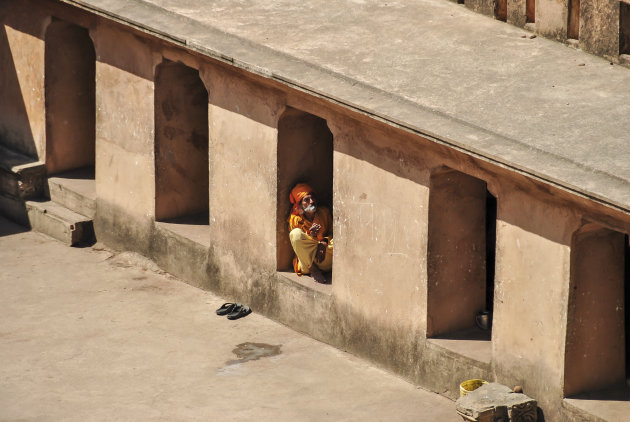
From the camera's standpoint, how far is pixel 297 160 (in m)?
15.1

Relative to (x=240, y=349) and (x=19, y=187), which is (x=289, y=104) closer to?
(x=240, y=349)

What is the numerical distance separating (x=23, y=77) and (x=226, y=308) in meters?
4.18

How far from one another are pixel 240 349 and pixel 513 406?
120 inches

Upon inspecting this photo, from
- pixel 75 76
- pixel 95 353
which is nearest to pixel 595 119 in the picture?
pixel 95 353

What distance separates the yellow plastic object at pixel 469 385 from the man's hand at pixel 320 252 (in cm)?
243

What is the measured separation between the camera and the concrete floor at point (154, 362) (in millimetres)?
13414

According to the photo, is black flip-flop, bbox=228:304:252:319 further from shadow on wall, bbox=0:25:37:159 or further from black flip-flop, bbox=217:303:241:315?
shadow on wall, bbox=0:25:37:159

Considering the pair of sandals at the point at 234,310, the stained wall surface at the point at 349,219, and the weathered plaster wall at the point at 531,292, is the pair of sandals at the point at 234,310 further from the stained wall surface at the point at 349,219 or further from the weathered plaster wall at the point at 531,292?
the weathered plaster wall at the point at 531,292

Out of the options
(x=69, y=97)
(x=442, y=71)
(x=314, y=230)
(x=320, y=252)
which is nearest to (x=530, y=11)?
(x=442, y=71)

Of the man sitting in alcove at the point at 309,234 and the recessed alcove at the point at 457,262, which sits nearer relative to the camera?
the recessed alcove at the point at 457,262

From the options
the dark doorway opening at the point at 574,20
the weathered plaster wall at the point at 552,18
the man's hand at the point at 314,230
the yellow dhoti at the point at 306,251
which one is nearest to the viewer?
the dark doorway opening at the point at 574,20

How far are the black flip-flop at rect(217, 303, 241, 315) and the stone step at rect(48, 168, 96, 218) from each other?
8.30ft

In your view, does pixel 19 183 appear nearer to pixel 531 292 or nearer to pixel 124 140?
Answer: pixel 124 140

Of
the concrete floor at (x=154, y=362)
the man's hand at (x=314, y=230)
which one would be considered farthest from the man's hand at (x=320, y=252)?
the concrete floor at (x=154, y=362)
